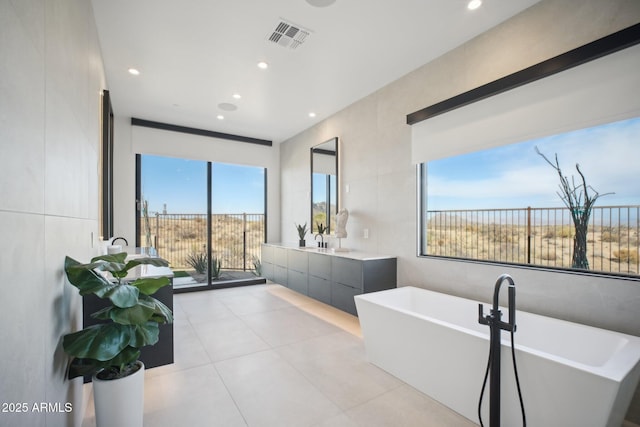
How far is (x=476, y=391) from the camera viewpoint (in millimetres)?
1878

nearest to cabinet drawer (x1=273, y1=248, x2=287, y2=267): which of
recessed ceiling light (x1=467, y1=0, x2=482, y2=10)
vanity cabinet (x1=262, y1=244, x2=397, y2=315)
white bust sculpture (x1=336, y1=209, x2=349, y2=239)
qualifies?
vanity cabinet (x1=262, y1=244, x2=397, y2=315)

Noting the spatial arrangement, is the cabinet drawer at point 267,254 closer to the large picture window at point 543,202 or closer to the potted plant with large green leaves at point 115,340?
the large picture window at point 543,202

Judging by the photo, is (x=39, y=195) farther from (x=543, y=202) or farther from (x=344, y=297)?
(x=543, y=202)

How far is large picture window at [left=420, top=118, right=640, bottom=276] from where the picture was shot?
85.6 inches

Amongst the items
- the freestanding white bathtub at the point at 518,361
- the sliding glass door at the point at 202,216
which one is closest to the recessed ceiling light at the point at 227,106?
the sliding glass door at the point at 202,216

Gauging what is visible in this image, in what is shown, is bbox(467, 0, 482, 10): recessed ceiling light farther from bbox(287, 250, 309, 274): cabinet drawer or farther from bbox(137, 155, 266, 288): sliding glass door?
bbox(137, 155, 266, 288): sliding glass door

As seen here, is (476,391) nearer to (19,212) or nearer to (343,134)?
(19,212)

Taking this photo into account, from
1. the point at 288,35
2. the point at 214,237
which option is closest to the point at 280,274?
the point at 214,237

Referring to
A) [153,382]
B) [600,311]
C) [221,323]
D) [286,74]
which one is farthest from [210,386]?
[286,74]

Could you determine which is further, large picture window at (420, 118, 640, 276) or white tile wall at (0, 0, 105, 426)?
large picture window at (420, 118, 640, 276)

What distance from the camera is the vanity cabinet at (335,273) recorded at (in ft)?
11.3

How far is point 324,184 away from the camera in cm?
501

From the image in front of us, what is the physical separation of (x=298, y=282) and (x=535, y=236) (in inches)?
128

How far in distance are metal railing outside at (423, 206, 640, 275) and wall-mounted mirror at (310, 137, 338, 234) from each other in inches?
69.2
